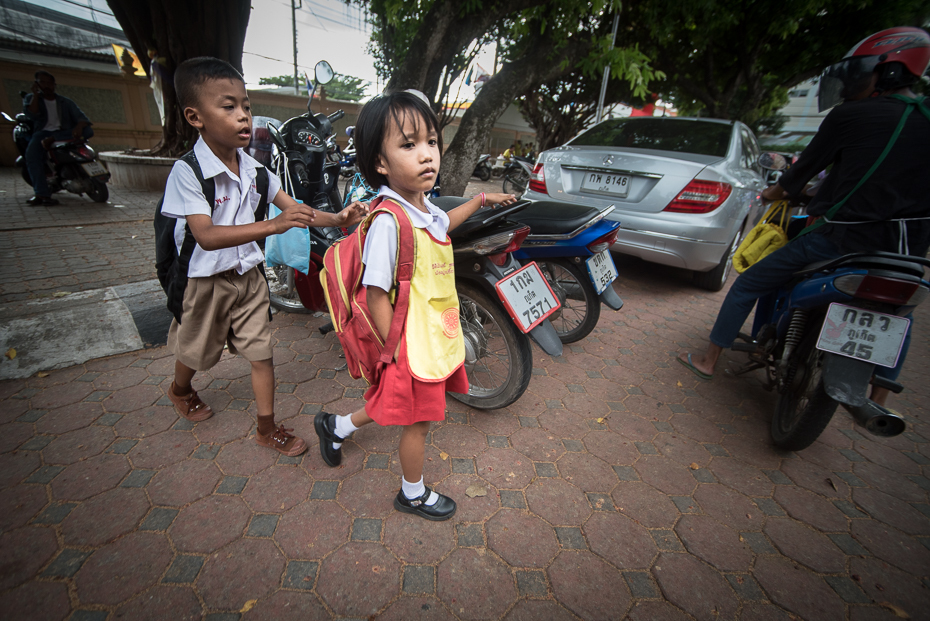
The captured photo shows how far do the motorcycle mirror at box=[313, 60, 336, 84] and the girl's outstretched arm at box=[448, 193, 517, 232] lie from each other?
2128mm

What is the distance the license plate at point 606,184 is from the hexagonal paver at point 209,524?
3.69m

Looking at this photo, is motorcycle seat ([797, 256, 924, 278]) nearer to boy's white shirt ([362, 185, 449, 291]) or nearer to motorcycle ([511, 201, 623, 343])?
motorcycle ([511, 201, 623, 343])

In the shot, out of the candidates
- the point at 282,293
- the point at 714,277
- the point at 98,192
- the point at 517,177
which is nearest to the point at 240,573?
the point at 282,293

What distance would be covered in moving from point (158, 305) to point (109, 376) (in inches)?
39.0

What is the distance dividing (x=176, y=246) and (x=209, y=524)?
115 cm

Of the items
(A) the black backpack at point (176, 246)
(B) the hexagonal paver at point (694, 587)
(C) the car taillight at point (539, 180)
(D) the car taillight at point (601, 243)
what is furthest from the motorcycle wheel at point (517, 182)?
(B) the hexagonal paver at point (694, 587)

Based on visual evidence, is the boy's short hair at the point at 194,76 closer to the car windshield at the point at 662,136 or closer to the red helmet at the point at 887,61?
the red helmet at the point at 887,61

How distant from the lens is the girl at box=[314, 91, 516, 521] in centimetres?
133

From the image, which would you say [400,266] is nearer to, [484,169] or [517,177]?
[517,177]

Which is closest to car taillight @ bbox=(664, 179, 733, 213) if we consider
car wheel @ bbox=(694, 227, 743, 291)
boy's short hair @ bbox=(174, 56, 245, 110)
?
car wheel @ bbox=(694, 227, 743, 291)

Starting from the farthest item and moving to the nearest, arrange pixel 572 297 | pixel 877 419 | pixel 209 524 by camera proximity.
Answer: pixel 572 297 → pixel 877 419 → pixel 209 524

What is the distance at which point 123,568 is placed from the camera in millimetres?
1477

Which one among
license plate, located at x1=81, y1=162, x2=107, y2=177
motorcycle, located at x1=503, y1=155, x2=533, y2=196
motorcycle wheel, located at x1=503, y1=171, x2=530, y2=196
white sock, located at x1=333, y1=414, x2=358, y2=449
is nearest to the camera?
white sock, located at x1=333, y1=414, x2=358, y2=449

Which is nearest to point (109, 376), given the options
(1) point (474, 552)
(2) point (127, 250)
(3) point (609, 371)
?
(1) point (474, 552)
